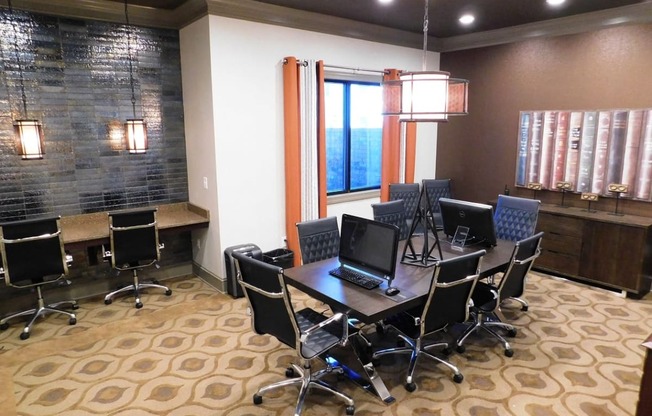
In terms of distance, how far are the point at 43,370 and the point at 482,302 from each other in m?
3.39

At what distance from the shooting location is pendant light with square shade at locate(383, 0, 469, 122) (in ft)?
8.77

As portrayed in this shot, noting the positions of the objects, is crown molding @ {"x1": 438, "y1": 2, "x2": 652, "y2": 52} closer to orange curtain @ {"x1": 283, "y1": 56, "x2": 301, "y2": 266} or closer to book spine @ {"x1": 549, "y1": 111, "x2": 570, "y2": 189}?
book spine @ {"x1": 549, "y1": 111, "x2": 570, "y2": 189}

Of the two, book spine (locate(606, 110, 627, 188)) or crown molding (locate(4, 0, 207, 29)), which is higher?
crown molding (locate(4, 0, 207, 29))

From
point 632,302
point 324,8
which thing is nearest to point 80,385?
point 324,8

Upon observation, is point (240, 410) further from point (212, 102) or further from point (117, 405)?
point (212, 102)

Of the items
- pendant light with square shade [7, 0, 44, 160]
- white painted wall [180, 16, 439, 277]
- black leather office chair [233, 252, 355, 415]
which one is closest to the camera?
black leather office chair [233, 252, 355, 415]

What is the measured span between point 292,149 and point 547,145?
3.11 meters

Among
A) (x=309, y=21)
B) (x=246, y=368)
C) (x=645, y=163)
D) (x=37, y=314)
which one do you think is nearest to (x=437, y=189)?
(x=645, y=163)

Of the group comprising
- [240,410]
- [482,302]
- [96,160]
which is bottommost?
[240,410]

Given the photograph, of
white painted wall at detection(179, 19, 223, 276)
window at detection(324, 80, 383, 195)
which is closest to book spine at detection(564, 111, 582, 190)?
window at detection(324, 80, 383, 195)

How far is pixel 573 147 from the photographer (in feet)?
16.3

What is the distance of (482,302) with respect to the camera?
3367 mm

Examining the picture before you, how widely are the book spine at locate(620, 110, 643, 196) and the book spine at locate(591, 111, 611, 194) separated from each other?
0.19 meters

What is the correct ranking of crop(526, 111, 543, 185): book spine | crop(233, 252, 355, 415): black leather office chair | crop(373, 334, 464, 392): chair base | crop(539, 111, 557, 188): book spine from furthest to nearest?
crop(526, 111, 543, 185): book spine → crop(539, 111, 557, 188): book spine → crop(373, 334, 464, 392): chair base → crop(233, 252, 355, 415): black leather office chair
